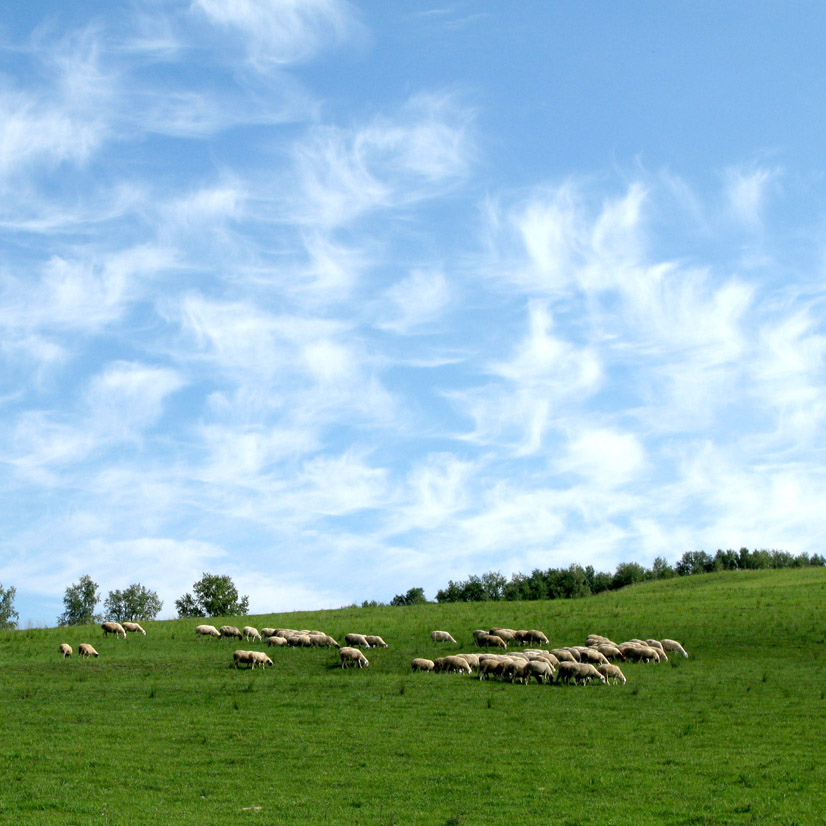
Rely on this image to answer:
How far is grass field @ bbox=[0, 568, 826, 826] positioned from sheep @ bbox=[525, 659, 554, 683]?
122 cm

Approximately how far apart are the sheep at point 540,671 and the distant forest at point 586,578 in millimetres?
77489

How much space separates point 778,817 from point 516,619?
34500 mm

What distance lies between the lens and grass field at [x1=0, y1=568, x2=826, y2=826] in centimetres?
1856

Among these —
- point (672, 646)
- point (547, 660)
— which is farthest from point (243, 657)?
point (672, 646)

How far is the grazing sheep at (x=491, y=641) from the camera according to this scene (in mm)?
41656

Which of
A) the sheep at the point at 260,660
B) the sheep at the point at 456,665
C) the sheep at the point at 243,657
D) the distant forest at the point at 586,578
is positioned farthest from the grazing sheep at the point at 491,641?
the distant forest at the point at 586,578

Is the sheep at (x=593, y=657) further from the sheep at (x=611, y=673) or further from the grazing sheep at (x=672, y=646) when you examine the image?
the grazing sheep at (x=672, y=646)

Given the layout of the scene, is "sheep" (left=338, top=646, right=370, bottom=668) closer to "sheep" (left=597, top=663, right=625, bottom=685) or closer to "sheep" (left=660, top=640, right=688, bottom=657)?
"sheep" (left=597, top=663, right=625, bottom=685)

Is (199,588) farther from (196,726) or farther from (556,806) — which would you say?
(556,806)

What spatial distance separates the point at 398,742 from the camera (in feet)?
78.5

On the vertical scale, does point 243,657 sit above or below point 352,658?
above

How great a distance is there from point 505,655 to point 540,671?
215cm

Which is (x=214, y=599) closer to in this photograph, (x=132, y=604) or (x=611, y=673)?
(x=132, y=604)

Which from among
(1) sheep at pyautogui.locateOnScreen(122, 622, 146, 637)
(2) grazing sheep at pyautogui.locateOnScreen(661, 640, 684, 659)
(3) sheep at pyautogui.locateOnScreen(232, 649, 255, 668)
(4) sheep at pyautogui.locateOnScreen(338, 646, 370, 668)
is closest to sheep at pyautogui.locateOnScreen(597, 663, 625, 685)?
(2) grazing sheep at pyautogui.locateOnScreen(661, 640, 684, 659)
